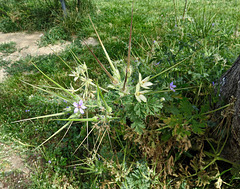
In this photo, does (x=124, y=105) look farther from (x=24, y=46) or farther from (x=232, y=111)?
(x=24, y=46)

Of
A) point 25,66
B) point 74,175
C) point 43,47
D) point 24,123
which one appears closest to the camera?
point 74,175

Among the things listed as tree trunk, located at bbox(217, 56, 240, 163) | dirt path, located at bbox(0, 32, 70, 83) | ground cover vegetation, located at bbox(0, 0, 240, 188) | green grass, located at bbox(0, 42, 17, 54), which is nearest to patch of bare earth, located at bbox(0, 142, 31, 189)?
ground cover vegetation, located at bbox(0, 0, 240, 188)

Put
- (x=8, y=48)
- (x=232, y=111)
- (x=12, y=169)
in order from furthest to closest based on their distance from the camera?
(x=8, y=48) → (x=12, y=169) → (x=232, y=111)

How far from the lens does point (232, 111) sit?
133 cm

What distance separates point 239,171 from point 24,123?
95.3 inches

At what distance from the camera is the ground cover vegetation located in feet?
4.46

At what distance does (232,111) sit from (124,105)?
740 mm

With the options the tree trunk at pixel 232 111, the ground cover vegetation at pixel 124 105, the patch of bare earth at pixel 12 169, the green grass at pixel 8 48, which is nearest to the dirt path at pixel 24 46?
the green grass at pixel 8 48

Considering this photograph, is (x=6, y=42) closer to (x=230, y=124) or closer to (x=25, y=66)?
(x=25, y=66)

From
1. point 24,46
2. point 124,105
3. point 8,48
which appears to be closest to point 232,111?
point 124,105

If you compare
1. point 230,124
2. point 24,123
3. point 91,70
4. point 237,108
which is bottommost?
point 24,123

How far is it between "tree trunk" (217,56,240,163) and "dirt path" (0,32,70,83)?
334cm

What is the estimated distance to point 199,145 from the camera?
1487mm

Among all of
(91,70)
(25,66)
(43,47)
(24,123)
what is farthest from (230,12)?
(24,123)
